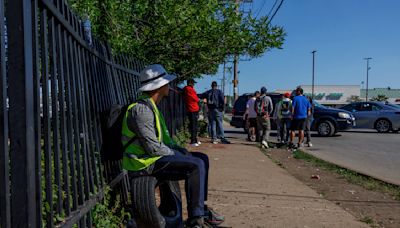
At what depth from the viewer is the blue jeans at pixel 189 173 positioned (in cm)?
384

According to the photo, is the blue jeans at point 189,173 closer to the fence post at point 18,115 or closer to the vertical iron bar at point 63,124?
the vertical iron bar at point 63,124

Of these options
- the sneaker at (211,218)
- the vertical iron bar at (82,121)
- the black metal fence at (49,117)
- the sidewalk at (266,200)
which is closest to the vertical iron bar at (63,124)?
the black metal fence at (49,117)

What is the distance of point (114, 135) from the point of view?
4031 millimetres

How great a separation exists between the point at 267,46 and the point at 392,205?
5.90m

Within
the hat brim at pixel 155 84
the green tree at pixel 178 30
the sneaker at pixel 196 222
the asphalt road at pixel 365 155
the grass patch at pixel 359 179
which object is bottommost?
the asphalt road at pixel 365 155

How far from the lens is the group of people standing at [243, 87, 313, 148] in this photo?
42.8 feet

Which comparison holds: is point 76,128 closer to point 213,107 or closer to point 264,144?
point 213,107

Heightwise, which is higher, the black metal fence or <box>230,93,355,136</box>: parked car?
the black metal fence

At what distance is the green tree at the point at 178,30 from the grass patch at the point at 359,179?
2.93 metres

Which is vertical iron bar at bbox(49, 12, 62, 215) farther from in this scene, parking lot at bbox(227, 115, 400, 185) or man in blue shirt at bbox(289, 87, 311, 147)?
man in blue shirt at bbox(289, 87, 311, 147)

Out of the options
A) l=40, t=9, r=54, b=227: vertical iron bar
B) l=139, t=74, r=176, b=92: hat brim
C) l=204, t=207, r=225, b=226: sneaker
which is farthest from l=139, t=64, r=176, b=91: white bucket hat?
l=40, t=9, r=54, b=227: vertical iron bar

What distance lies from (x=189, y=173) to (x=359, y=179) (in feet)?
18.1

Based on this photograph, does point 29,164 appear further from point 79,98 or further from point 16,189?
point 79,98

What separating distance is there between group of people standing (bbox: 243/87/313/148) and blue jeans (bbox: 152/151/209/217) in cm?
940
